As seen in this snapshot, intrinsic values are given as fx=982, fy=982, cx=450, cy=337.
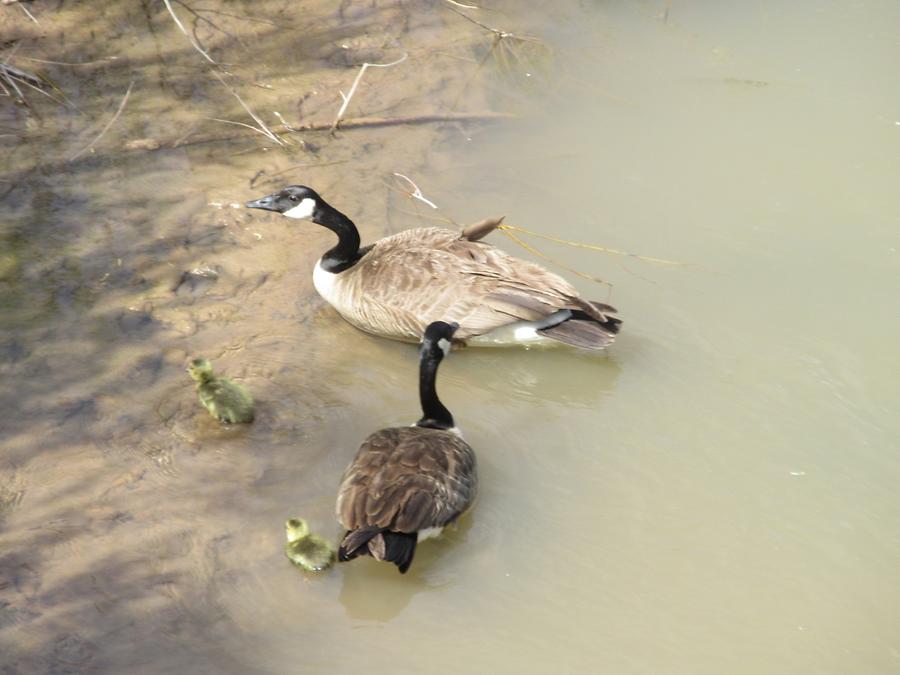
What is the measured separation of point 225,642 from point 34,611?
927 mm

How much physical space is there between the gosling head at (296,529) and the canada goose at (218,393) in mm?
1018

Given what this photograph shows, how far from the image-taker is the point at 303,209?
7.04 m

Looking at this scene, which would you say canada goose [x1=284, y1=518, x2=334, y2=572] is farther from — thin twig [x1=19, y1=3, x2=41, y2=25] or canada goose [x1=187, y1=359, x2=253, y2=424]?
thin twig [x1=19, y1=3, x2=41, y2=25]

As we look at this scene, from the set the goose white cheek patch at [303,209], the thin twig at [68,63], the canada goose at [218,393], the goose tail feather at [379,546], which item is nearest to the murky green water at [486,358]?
the thin twig at [68,63]

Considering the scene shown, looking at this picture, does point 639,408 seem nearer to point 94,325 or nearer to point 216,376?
point 216,376

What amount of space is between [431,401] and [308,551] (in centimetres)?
126

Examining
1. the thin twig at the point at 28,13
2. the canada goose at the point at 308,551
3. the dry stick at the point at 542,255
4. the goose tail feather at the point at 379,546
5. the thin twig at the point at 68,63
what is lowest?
the canada goose at the point at 308,551

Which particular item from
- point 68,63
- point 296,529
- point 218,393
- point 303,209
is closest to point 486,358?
point 303,209

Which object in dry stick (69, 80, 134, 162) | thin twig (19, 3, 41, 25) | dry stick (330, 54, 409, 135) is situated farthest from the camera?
thin twig (19, 3, 41, 25)

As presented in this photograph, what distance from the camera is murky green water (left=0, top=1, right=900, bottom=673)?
4992 mm

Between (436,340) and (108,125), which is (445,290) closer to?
(436,340)

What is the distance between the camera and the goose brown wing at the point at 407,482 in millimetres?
5043

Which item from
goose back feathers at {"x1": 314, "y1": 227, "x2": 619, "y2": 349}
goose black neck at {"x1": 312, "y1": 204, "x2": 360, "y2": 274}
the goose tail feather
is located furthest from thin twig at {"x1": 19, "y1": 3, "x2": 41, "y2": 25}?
the goose tail feather

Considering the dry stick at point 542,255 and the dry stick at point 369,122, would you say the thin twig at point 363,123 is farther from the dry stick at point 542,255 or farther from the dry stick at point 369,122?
the dry stick at point 542,255
